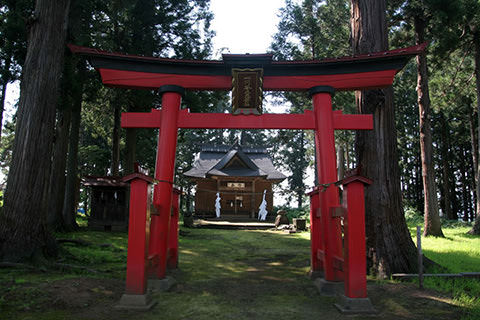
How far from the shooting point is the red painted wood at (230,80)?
6102 mm

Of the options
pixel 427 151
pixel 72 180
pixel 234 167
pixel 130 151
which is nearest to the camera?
pixel 427 151

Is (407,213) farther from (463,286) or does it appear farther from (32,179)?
(32,179)

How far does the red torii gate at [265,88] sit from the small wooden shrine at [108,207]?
27.7ft

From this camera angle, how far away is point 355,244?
4.25m

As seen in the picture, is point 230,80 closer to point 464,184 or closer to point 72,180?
point 72,180

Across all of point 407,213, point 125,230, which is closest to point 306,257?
point 125,230

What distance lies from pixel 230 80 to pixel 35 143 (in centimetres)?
400

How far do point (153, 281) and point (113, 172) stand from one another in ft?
43.8

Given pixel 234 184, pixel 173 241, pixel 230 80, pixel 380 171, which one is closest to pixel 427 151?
pixel 380 171

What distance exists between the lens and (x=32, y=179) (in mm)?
5918

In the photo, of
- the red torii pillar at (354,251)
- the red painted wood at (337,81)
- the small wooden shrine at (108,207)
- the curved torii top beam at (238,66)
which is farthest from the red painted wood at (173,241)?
the small wooden shrine at (108,207)

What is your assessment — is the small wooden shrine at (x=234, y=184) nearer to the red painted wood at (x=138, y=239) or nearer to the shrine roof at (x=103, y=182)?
the shrine roof at (x=103, y=182)

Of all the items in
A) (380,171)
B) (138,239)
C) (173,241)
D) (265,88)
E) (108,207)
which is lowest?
(173,241)

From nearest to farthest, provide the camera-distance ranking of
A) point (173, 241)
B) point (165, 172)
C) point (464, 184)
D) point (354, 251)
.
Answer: point (354, 251) → point (165, 172) → point (173, 241) → point (464, 184)
